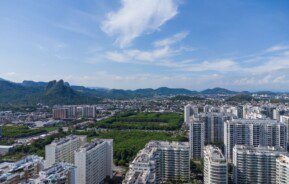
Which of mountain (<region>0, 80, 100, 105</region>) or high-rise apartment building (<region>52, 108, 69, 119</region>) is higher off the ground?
mountain (<region>0, 80, 100, 105</region>)

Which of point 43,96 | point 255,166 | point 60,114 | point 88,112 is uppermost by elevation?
point 43,96

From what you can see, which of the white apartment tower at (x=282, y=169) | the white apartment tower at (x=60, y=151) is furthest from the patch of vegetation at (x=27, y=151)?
the white apartment tower at (x=282, y=169)

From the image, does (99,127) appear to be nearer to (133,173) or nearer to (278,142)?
(278,142)

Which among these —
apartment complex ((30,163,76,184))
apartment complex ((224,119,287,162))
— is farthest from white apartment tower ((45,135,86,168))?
apartment complex ((224,119,287,162))

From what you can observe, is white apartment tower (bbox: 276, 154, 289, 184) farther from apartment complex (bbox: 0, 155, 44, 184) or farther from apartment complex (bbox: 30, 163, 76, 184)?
apartment complex (bbox: 0, 155, 44, 184)

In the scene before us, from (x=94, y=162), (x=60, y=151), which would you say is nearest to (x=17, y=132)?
(x=60, y=151)

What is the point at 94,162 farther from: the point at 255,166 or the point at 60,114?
the point at 60,114
